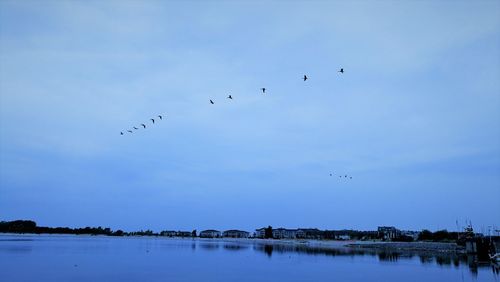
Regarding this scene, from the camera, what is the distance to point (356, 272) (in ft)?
167

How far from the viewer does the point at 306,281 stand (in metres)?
41.8

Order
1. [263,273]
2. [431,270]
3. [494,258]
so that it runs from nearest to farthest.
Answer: [263,273], [431,270], [494,258]

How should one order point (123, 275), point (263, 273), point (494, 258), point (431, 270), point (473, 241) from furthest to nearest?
point (473, 241), point (494, 258), point (431, 270), point (263, 273), point (123, 275)

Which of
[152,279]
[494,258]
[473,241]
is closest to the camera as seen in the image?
[152,279]

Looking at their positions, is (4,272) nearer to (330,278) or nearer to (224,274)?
(224,274)

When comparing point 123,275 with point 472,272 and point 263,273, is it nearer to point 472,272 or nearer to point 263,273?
point 263,273

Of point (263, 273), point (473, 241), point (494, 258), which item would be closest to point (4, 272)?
point (263, 273)

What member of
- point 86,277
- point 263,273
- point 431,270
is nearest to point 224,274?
point 263,273

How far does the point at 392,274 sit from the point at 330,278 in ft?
29.2

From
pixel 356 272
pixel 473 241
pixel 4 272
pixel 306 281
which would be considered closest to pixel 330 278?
pixel 306 281

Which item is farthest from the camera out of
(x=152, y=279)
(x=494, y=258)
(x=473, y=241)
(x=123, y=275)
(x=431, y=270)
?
(x=473, y=241)

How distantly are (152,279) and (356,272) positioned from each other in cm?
2321

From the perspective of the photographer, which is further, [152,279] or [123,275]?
[123,275]

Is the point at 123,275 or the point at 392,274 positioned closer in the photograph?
the point at 123,275
